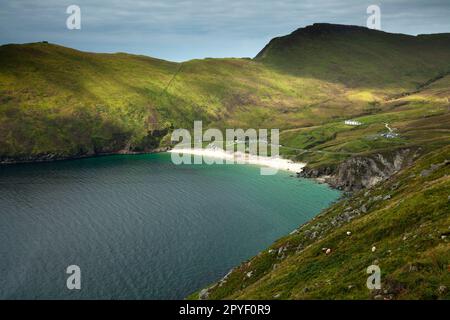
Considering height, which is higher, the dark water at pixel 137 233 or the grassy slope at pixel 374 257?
the grassy slope at pixel 374 257

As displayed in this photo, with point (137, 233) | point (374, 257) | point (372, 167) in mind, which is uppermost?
point (374, 257)

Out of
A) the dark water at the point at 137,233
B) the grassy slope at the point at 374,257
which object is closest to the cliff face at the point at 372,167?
the dark water at the point at 137,233

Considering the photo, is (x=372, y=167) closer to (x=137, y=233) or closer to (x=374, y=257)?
(x=137, y=233)

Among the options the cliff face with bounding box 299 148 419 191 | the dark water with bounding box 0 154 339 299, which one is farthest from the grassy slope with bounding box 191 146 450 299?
the cliff face with bounding box 299 148 419 191

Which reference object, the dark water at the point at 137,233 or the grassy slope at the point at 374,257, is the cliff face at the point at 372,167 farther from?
the grassy slope at the point at 374,257

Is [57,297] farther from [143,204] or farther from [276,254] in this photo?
[143,204]

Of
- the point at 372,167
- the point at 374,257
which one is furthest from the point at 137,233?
the point at 372,167
